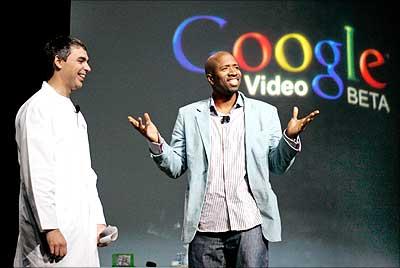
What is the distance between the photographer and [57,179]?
1969 mm

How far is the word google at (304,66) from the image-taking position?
427 centimetres

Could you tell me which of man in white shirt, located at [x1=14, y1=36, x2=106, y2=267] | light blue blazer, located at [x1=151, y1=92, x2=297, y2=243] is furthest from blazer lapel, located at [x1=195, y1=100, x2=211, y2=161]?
man in white shirt, located at [x1=14, y1=36, x2=106, y2=267]

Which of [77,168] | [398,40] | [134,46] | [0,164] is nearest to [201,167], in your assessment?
[77,168]

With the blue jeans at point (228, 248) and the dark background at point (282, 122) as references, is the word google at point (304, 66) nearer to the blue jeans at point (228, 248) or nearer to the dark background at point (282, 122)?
the dark background at point (282, 122)

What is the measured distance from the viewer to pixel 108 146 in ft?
13.8

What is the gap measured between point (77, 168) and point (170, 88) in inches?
90.2

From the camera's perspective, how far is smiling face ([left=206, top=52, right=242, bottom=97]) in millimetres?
2305

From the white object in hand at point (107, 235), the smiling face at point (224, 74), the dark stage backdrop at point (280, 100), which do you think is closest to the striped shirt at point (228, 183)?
the smiling face at point (224, 74)

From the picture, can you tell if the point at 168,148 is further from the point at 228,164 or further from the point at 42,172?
the point at 42,172

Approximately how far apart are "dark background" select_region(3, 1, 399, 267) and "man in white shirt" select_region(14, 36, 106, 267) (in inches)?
80.8

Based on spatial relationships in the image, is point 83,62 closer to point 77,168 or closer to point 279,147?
point 77,168

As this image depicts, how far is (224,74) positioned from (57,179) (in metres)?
0.75

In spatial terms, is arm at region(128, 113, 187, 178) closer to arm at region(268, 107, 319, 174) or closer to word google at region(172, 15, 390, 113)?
arm at region(268, 107, 319, 174)

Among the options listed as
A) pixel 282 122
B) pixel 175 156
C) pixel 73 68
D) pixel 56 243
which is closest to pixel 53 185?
pixel 56 243
